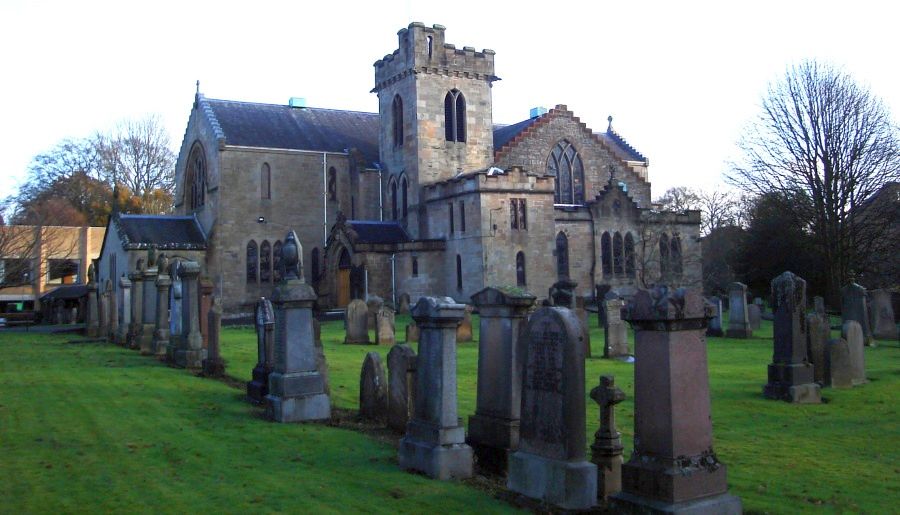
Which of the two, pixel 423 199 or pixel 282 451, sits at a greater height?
pixel 423 199

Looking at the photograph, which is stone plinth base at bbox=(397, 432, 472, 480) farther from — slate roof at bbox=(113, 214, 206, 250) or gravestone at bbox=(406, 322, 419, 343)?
slate roof at bbox=(113, 214, 206, 250)

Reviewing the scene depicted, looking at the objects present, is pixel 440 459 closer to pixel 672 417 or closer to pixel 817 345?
pixel 672 417

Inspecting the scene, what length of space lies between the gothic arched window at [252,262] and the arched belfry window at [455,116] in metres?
12.4

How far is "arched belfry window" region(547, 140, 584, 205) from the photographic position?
156ft

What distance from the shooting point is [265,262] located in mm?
45219

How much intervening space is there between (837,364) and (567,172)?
33.7 metres

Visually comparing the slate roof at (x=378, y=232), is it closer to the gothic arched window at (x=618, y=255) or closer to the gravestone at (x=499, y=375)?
the gothic arched window at (x=618, y=255)

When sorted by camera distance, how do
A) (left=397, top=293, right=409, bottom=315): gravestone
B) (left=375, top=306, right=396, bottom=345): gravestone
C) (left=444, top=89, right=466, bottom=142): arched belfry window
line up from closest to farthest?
(left=375, top=306, right=396, bottom=345): gravestone → (left=397, top=293, right=409, bottom=315): gravestone → (left=444, top=89, right=466, bottom=142): arched belfry window

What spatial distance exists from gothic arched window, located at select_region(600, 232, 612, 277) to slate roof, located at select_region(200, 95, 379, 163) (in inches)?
562

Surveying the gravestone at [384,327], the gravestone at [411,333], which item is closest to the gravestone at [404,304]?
the gravestone at [384,327]

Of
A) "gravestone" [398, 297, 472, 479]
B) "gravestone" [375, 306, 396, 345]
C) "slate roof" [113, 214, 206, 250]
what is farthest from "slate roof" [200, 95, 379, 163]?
"gravestone" [398, 297, 472, 479]

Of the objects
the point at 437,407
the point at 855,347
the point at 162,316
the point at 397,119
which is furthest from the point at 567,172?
the point at 437,407

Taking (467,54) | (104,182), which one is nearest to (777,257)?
(467,54)

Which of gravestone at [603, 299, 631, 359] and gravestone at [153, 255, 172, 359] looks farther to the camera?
gravestone at [153, 255, 172, 359]
